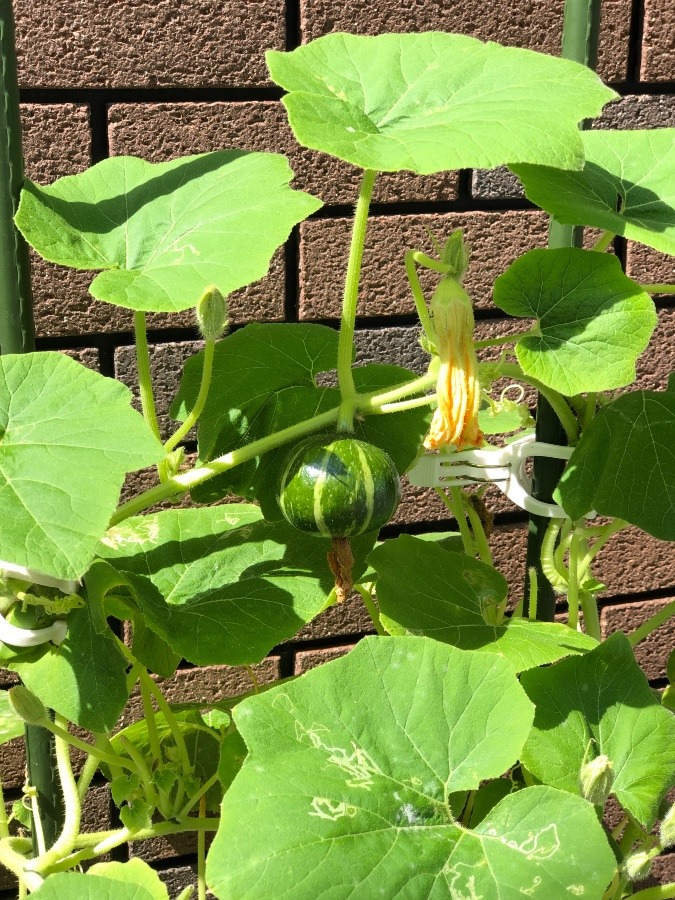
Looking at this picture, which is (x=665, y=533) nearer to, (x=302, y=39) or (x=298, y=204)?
(x=298, y=204)

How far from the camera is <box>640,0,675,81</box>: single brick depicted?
164cm

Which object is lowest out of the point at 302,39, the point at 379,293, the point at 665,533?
the point at 665,533

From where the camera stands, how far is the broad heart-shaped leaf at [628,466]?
3.73 feet

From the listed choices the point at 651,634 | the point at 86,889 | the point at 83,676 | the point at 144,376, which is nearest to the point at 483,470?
the point at 144,376

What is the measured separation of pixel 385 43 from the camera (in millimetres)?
1134

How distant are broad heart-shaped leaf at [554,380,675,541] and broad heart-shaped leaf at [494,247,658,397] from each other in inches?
5.7

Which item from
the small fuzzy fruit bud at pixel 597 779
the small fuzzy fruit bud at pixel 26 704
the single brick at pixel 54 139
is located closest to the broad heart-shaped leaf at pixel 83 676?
the small fuzzy fruit bud at pixel 26 704

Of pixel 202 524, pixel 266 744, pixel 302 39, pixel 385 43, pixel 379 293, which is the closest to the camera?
pixel 266 744

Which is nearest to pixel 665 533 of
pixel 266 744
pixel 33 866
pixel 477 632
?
pixel 477 632

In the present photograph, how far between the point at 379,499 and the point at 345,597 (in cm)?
11

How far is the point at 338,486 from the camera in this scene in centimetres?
101

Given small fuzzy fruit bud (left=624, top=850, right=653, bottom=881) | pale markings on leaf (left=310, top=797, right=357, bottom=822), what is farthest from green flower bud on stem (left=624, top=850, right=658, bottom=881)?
pale markings on leaf (left=310, top=797, right=357, bottom=822)

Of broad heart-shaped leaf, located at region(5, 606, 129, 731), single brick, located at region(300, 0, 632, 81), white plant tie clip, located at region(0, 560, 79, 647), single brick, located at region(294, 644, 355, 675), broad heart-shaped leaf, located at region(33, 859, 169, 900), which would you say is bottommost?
single brick, located at region(294, 644, 355, 675)

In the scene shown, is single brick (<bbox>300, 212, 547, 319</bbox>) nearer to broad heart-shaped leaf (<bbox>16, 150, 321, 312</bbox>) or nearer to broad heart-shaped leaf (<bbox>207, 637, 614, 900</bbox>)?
broad heart-shaped leaf (<bbox>16, 150, 321, 312</bbox>)
